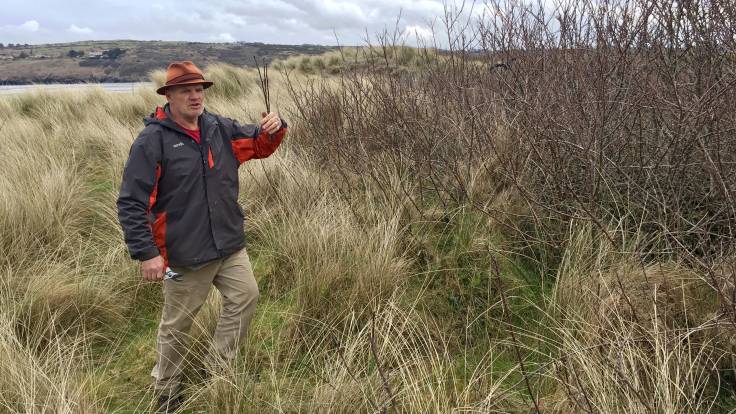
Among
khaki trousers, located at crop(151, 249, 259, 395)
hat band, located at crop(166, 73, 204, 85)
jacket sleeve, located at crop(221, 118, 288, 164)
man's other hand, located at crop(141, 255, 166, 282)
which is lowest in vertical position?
khaki trousers, located at crop(151, 249, 259, 395)

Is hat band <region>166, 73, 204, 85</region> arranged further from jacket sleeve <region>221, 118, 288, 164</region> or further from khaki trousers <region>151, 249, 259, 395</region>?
khaki trousers <region>151, 249, 259, 395</region>

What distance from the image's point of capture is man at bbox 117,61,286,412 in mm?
2373

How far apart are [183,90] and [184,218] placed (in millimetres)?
629

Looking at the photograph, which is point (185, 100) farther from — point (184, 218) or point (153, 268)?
point (153, 268)

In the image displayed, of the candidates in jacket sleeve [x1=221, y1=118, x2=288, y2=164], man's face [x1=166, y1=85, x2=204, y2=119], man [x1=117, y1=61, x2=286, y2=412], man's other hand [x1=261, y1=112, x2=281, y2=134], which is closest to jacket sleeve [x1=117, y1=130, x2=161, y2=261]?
man [x1=117, y1=61, x2=286, y2=412]

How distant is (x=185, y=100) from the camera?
2.54 meters

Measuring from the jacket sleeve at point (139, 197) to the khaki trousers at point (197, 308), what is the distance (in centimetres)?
28

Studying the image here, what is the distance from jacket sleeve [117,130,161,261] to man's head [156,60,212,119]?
23cm

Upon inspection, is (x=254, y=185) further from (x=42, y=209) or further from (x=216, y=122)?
(x=216, y=122)

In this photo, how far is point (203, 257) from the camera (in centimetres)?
255

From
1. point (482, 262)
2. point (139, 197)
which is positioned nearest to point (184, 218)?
point (139, 197)

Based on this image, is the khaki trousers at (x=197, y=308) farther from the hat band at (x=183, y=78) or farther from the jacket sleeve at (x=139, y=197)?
the hat band at (x=183, y=78)

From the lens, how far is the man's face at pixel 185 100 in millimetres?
2521

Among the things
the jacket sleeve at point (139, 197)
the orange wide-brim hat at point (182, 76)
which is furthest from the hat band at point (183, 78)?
the jacket sleeve at point (139, 197)
